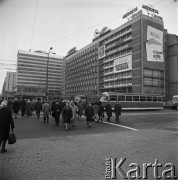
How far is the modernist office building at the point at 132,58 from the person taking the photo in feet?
216

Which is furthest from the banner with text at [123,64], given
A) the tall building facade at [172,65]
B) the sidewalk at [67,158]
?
the sidewalk at [67,158]

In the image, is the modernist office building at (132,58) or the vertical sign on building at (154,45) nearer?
the modernist office building at (132,58)

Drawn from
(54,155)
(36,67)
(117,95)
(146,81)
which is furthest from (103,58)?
(54,155)

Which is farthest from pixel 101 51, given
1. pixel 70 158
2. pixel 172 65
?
pixel 70 158

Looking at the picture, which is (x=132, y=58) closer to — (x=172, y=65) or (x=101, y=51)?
(x=172, y=65)

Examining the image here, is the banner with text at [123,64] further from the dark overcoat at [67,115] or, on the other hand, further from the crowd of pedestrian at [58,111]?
the dark overcoat at [67,115]

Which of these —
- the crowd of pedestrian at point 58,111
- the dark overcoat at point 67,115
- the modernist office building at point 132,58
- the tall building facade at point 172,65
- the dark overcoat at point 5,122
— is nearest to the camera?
the dark overcoat at point 5,122

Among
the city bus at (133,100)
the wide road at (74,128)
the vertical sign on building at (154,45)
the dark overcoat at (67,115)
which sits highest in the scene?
the vertical sign on building at (154,45)

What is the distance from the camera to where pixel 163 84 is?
7056 cm

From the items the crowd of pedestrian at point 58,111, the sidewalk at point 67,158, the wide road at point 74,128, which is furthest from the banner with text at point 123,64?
the sidewalk at point 67,158

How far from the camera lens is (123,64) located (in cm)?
7244

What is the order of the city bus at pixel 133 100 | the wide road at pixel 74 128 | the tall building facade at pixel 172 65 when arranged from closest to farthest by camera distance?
the wide road at pixel 74 128 < the city bus at pixel 133 100 < the tall building facade at pixel 172 65

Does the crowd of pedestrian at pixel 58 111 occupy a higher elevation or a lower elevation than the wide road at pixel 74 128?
higher

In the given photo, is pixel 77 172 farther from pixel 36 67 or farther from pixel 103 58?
pixel 103 58
